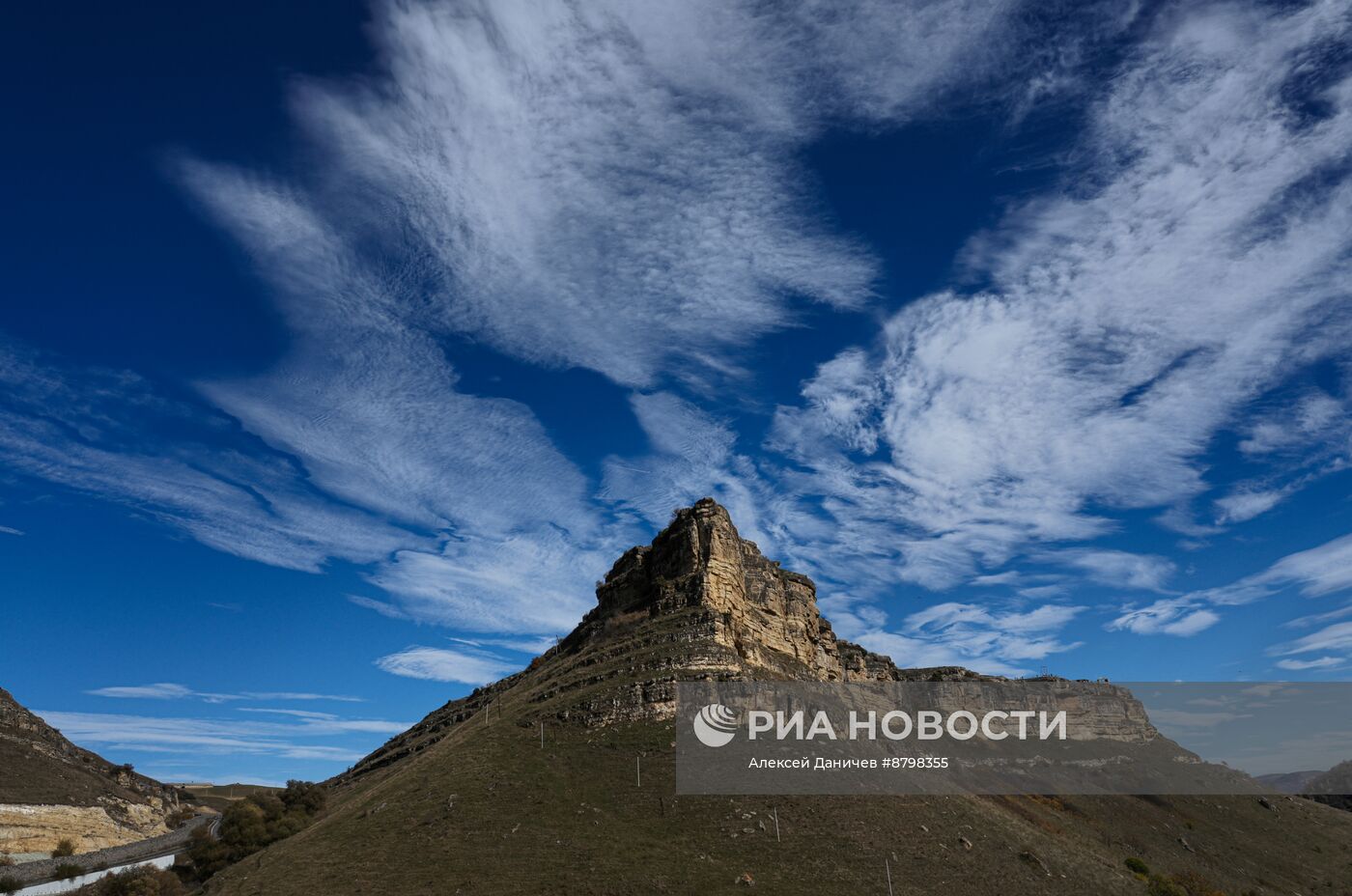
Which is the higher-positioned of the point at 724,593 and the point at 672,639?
the point at 724,593

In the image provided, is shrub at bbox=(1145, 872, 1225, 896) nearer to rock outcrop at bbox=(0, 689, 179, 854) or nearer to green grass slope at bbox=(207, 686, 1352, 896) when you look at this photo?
green grass slope at bbox=(207, 686, 1352, 896)

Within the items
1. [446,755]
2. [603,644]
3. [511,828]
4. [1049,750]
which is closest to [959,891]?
[511,828]

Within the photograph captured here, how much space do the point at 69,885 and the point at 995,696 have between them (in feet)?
573

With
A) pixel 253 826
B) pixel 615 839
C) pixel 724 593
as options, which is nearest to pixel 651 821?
pixel 615 839

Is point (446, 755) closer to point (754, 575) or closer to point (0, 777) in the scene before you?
point (754, 575)

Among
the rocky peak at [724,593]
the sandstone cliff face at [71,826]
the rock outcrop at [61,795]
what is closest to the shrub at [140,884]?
the sandstone cliff face at [71,826]

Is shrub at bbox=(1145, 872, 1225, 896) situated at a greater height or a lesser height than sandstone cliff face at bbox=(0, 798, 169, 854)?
lesser

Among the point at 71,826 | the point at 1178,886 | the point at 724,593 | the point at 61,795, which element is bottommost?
the point at 1178,886

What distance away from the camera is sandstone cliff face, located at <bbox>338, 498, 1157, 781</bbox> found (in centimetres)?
6800

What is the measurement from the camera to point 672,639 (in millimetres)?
75562

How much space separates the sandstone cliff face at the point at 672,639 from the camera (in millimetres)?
68000

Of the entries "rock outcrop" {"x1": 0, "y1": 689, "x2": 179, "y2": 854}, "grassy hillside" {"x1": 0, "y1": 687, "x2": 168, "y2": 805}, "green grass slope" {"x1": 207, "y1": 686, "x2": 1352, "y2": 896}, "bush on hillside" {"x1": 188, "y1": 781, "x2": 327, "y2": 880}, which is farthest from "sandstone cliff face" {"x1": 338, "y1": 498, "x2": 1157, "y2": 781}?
"grassy hillside" {"x1": 0, "y1": 687, "x2": 168, "y2": 805}

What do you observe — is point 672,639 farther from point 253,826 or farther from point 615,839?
point 253,826

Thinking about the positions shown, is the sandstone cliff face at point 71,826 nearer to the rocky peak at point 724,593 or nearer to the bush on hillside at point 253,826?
the bush on hillside at point 253,826
